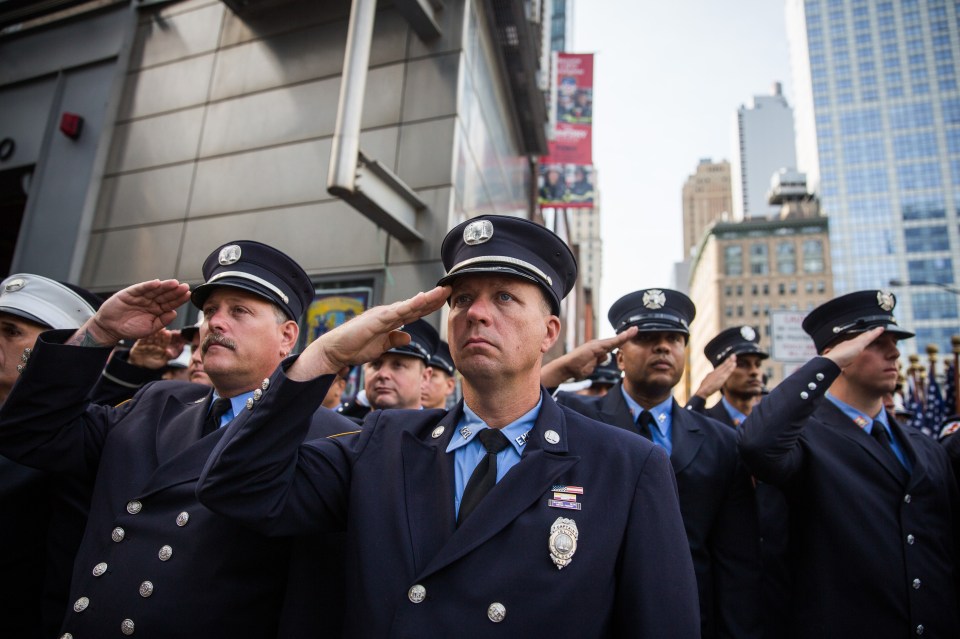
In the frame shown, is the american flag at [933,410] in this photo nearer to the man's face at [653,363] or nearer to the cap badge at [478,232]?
the man's face at [653,363]

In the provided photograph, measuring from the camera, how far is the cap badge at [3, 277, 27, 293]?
299cm

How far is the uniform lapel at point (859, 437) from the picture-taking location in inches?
122

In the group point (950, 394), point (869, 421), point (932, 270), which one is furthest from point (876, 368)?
point (932, 270)

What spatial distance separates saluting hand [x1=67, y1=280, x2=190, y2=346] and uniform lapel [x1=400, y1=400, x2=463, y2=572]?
1307mm

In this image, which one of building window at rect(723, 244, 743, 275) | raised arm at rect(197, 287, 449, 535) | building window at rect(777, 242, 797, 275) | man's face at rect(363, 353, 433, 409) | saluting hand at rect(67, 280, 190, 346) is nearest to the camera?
raised arm at rect(197, 287, 449, 535)

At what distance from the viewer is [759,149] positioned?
523 feet

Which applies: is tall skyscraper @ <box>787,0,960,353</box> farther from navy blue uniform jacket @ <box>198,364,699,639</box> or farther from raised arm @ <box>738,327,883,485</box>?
navy blue uniform jacket @ <box>198,364,699,639</box>

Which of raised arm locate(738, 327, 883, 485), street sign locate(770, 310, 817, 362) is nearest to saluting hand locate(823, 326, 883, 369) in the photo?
raised arm locate(738, 327, 883, 485)

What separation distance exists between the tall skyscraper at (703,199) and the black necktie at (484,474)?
184184mm

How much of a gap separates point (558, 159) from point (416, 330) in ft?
38.5

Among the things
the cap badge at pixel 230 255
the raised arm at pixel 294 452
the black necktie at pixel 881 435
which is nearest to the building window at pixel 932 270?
the black necktie at pixel 881 435

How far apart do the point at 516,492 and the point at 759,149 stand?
18178 cm

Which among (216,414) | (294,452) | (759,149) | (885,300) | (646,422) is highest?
(759,149)

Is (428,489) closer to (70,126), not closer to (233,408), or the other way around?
(233,408)
